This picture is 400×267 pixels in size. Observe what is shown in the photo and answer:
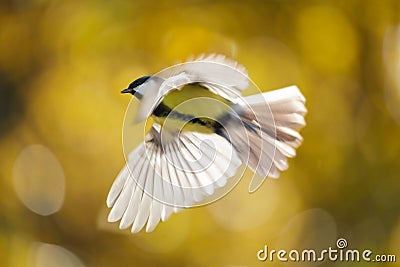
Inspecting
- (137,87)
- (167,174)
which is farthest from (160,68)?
(167,174)

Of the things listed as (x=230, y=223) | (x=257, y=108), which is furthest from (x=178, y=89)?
(x=230, y=223)

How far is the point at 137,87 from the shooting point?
4.11 feet

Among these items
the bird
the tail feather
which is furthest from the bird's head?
the tail feather

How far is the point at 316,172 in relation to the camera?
127 centimetres

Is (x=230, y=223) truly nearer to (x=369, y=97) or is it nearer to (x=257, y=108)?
(x=257, y=108)

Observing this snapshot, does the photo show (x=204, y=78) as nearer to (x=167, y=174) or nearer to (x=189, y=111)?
(x=189, y=111)

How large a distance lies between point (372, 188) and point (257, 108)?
25 centimetres

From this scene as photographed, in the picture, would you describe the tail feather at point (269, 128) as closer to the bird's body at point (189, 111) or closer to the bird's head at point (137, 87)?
the bird's body at point (189, 111)

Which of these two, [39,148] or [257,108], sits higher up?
[257,108]

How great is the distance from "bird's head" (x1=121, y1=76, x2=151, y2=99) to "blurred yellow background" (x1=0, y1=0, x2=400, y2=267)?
0.01m

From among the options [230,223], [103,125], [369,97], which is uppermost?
[369,97]

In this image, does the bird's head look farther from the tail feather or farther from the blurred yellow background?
the tail feather

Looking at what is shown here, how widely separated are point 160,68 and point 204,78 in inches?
3.1

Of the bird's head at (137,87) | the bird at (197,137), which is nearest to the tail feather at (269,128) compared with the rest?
the bird at (197,137)
